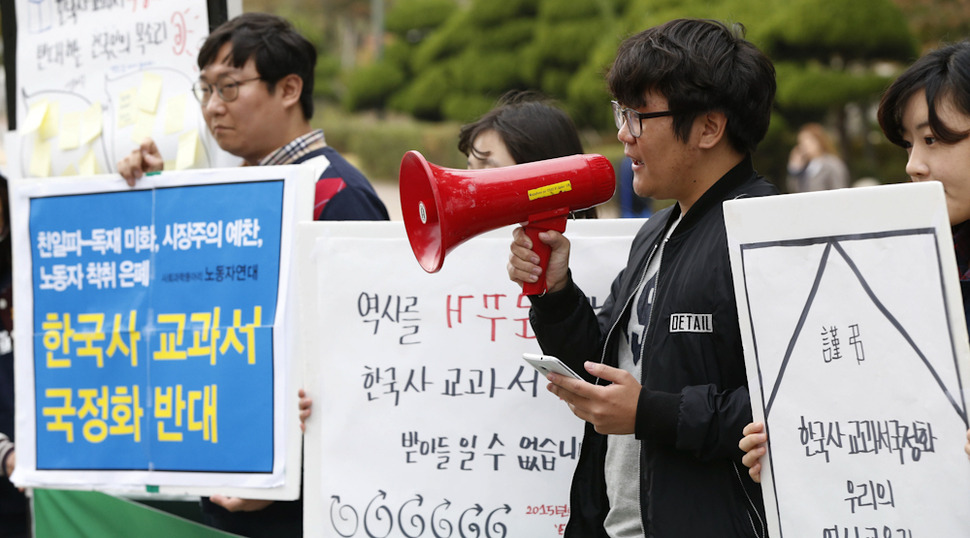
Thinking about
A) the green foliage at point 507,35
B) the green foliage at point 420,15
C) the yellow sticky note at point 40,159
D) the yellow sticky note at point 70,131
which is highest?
the green foliage at point 420,15

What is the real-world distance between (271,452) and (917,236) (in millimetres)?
1924

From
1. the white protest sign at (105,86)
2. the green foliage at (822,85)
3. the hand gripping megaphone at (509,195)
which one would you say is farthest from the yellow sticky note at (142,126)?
the green foliage at (822,85)

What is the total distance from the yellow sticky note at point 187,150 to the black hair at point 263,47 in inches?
11.0

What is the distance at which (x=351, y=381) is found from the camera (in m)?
3.04

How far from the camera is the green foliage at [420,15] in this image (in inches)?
957

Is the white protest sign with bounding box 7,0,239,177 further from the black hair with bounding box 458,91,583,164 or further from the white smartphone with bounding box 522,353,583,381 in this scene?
the white smartphone with bounding box 522,353,583,381

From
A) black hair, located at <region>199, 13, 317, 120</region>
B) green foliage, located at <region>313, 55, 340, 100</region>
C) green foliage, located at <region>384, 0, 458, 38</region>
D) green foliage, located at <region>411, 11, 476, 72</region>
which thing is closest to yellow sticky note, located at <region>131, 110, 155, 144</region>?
black hair, located at <region>199, 13, 317, 120</region>

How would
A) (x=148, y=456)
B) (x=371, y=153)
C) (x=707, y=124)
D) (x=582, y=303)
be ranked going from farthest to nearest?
(x=371, y=153), (x=148, y=456), (x=582, y=303), (x=707, y=124)

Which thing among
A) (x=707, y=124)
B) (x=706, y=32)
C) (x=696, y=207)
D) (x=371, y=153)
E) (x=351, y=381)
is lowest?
(x=351, y=381)

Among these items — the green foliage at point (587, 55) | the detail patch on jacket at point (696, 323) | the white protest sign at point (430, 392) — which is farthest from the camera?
the green foliage at point (587, 55)

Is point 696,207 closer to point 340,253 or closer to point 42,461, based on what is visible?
point 340,253

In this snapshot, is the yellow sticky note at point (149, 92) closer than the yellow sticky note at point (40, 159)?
Yes

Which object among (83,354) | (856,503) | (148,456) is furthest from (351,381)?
(856,503)

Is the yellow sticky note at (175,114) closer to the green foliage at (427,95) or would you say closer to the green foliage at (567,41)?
the green foliage at (567,41)
